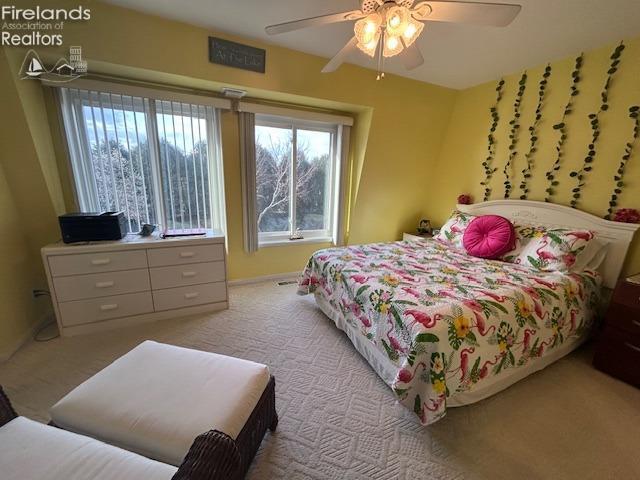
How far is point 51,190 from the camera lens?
2.08m

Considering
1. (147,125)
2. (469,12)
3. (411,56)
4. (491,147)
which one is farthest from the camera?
(491,147)

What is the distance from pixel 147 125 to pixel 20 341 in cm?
196

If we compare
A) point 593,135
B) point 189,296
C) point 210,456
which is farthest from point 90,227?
point 593,135

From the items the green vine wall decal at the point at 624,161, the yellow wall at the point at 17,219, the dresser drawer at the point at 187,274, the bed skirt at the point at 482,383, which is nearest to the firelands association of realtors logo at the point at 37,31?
the yellow wall at the point at 17,219

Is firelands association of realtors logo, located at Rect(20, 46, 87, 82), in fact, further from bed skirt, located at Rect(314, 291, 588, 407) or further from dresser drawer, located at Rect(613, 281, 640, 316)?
dresser drawer, located at Rect(613, 281, 640, 316)

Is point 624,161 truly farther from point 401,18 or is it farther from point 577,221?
point 401,18

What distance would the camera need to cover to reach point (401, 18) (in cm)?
128

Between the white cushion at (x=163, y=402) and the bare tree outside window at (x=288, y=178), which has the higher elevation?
the bare tree outside window at (x=288, y=178)

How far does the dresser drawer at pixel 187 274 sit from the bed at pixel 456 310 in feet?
2.68

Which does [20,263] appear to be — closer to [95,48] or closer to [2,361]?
[2,361]

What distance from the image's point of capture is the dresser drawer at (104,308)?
199cm

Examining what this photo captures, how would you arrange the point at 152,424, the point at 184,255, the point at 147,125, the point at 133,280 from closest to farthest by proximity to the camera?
1. the point at 152,424
2. the point at 133,280
3. the point at 184,255
4. the point at 147,125

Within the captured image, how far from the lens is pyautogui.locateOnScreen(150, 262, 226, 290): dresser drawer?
2.23 m

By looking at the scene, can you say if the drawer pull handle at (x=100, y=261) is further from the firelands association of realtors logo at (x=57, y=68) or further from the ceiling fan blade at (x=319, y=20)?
the ceiling fan blade at (x=319, y=20)
